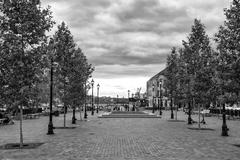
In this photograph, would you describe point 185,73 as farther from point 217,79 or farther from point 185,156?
point 185,156

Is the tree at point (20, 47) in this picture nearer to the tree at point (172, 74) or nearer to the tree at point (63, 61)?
the tree at point (63, 61)

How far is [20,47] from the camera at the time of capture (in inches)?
701

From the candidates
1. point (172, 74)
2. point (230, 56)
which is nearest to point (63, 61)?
point (230, 56)

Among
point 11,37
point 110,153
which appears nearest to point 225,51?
point 110,153

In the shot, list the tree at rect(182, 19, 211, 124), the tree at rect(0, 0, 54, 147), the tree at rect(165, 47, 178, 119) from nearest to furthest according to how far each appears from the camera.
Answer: the tree at rect(0, 0, 54, 147) → the tree at rect(182, 19, 211, 124) → the tree at rect(165, 47, 178, 119)

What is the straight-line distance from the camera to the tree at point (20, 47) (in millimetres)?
17297

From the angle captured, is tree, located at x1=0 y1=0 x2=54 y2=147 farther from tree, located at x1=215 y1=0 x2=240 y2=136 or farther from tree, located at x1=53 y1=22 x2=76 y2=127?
tree, located at x1=53 y1=22 x2=76 y2=127

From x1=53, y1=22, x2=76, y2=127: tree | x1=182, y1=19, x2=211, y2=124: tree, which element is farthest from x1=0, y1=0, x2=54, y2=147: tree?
x1=182, y1=19, x2=211, y2=124: tree

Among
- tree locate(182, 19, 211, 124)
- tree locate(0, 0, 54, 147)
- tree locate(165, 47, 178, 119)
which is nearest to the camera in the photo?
tree locate(0, 0, 54, 147)

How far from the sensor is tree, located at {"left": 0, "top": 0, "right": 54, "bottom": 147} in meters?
17.3

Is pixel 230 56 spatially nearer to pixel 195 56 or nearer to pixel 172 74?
pixel 195 56

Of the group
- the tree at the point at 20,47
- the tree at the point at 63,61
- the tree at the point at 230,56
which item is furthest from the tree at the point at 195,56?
the tree at the point at 20,47

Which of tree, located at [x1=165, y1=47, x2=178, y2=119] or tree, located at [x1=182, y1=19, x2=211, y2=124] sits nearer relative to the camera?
tree, located at [x1=182, y1=19, x2=211, y2=124]

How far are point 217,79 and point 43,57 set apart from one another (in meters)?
9.71
